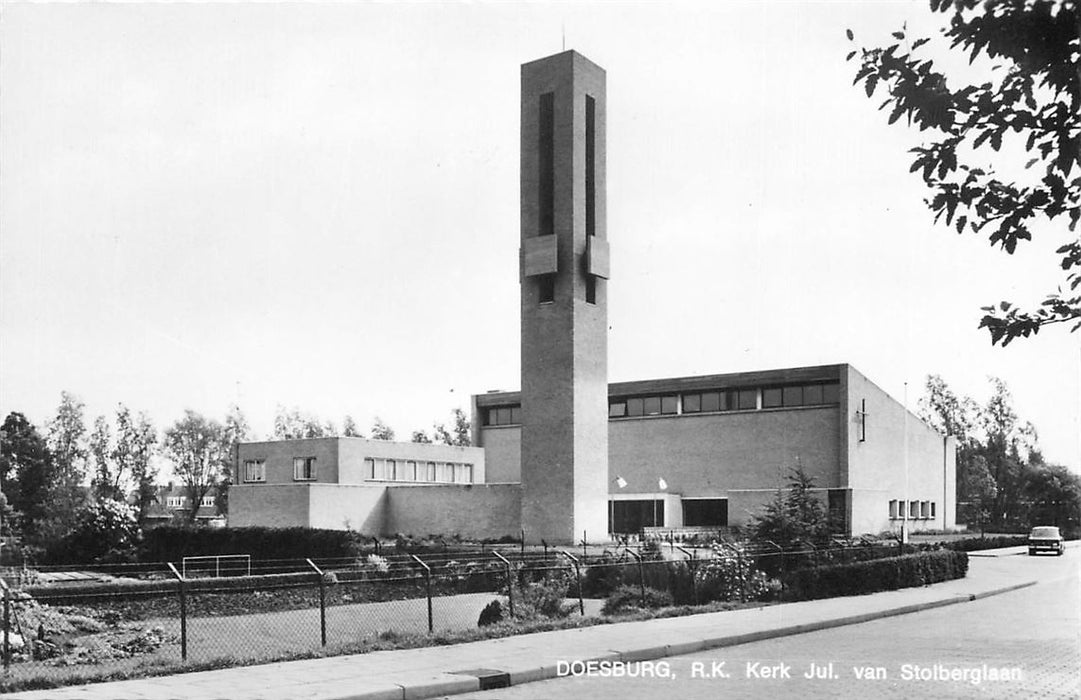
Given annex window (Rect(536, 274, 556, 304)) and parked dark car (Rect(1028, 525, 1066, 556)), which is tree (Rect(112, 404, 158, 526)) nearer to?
annex window (Rect(536, 274, 556, 304))

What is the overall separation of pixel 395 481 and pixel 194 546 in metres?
15.7

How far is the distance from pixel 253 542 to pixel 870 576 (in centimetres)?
3198

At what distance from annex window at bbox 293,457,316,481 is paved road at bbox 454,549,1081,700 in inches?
1799

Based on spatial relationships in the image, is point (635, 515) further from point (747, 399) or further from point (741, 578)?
point (741, 578)

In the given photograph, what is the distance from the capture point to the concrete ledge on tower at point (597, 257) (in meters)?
48.6

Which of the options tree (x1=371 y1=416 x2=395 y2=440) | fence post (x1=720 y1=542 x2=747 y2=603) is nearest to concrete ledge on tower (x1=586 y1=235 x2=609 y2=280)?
fence post (x1=720 y1=542 x2=747 y2=603)

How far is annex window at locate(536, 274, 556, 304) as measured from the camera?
48.8 m

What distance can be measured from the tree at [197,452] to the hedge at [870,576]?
7399cm

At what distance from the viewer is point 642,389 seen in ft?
217

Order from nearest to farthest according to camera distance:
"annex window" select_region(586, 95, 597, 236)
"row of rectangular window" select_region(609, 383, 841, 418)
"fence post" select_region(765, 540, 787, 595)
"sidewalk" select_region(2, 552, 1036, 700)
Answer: "sidewalk" select_region(2, 552, 1036, 700), "fence post" select_region(765, 540, 787, 595), "annex window" select_region(586, 95, 597, 236), "row of rectangular window" select_region(609, 383, 841, 418)

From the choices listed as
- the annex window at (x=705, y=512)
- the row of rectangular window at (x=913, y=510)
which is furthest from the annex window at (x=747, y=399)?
the row of rectangular window at (x=913, y=510)

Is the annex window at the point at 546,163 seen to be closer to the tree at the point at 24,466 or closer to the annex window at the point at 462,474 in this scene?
the annex window at the point at 462,474

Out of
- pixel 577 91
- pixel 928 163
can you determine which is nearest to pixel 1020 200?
pixel 928 163

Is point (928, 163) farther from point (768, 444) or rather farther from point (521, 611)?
point (768, 444)
